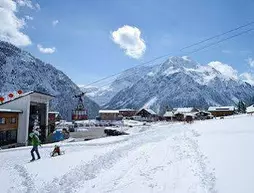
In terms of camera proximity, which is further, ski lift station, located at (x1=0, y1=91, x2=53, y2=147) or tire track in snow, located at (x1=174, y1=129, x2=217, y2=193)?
ski lift station, located at (x1=0, y1=91, x2=53, y2=147)

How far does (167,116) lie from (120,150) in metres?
134

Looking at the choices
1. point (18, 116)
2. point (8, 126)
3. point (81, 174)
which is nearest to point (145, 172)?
point (81, 174)

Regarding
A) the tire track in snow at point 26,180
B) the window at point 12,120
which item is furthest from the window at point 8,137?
the tire track in snow at point 26,180

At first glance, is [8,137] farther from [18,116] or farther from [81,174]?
[81,174]

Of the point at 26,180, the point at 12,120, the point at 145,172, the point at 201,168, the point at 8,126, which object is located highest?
the point at 12,120

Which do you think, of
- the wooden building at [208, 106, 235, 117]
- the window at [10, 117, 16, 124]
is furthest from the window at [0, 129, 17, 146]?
the wooden building at [208, 106, 235, 117]

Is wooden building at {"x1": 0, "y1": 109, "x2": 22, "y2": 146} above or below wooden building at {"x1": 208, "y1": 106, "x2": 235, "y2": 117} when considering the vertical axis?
below

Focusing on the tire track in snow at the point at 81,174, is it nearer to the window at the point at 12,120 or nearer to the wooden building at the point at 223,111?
the window at the point at 12,120

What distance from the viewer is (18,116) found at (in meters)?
57.3

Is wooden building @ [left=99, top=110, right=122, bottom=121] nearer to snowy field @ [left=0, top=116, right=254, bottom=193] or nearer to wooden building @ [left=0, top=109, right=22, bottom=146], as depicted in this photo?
wooden building @ [left=0, top=109, right=22, bottom=146]

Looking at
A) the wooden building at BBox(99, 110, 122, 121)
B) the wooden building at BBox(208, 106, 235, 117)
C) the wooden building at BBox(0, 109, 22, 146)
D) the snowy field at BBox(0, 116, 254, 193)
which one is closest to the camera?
the snowy field at BBox(0, 116, 254, 193)

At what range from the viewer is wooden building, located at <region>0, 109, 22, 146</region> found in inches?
2004

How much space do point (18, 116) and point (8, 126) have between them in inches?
181

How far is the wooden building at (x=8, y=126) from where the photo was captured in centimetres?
5091
